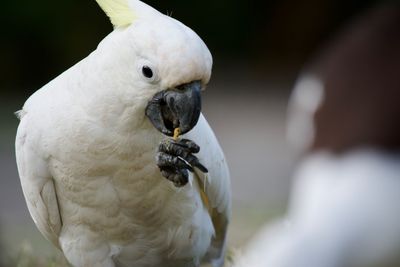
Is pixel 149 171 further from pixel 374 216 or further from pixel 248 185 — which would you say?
pixel 248 185

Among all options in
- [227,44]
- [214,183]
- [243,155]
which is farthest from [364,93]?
[227,44]

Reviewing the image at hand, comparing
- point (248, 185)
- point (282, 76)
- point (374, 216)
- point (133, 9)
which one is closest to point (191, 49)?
point (133, 9)

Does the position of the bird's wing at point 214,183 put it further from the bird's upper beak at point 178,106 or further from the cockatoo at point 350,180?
the bird's upper beak at point 178,106

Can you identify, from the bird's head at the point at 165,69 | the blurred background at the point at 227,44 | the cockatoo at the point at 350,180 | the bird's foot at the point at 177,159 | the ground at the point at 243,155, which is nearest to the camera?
the bird's head at the point at 165,69

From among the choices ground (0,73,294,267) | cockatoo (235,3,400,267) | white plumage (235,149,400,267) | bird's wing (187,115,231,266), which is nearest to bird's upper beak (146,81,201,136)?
bird's wing (187,115,231,266)

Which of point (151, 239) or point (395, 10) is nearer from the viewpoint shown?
point (151, 239)

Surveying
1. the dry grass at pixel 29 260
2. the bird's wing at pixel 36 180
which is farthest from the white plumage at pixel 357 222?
the bird's wing at pixel 36 180
